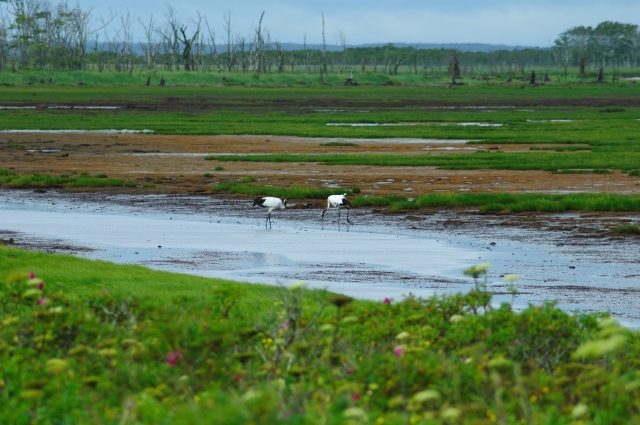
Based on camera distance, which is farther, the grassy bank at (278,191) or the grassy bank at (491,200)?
the grassy bank at (278,191)

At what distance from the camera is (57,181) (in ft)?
86.1

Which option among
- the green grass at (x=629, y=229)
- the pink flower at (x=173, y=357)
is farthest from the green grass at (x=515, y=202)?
the pink flower at (x=173, y=357)

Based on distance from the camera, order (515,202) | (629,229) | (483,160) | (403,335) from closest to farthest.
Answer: (403,335) → (629,229) → (515,202) → (483,160)

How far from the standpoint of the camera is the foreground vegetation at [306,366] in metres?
4.73

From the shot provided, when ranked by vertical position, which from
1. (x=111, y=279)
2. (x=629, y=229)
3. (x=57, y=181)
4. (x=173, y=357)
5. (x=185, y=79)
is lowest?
(x=57, y=181)

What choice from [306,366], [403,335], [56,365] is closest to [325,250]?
[306,366]


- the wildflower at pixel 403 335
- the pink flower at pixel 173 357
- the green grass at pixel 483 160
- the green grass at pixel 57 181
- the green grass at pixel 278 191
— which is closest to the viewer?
the pink flower at pixel 173 357

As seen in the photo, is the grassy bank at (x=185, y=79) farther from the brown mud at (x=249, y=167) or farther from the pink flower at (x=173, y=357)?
the pink flower at (x=173, y=357)

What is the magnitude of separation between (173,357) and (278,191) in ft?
57.1

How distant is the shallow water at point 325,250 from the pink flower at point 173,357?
4540 millimetres

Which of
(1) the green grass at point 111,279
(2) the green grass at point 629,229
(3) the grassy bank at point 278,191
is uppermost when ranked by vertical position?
(1) the green grass at point 111,279

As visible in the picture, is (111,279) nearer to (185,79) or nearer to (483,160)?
(483,160)

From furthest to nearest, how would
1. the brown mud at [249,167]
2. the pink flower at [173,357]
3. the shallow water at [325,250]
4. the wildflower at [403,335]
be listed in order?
the brown mud at [249,167] < the shallow water at [325,250] < the wildflower at [403,335] < the pink flower at [173,357]

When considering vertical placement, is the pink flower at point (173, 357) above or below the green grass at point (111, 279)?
above
